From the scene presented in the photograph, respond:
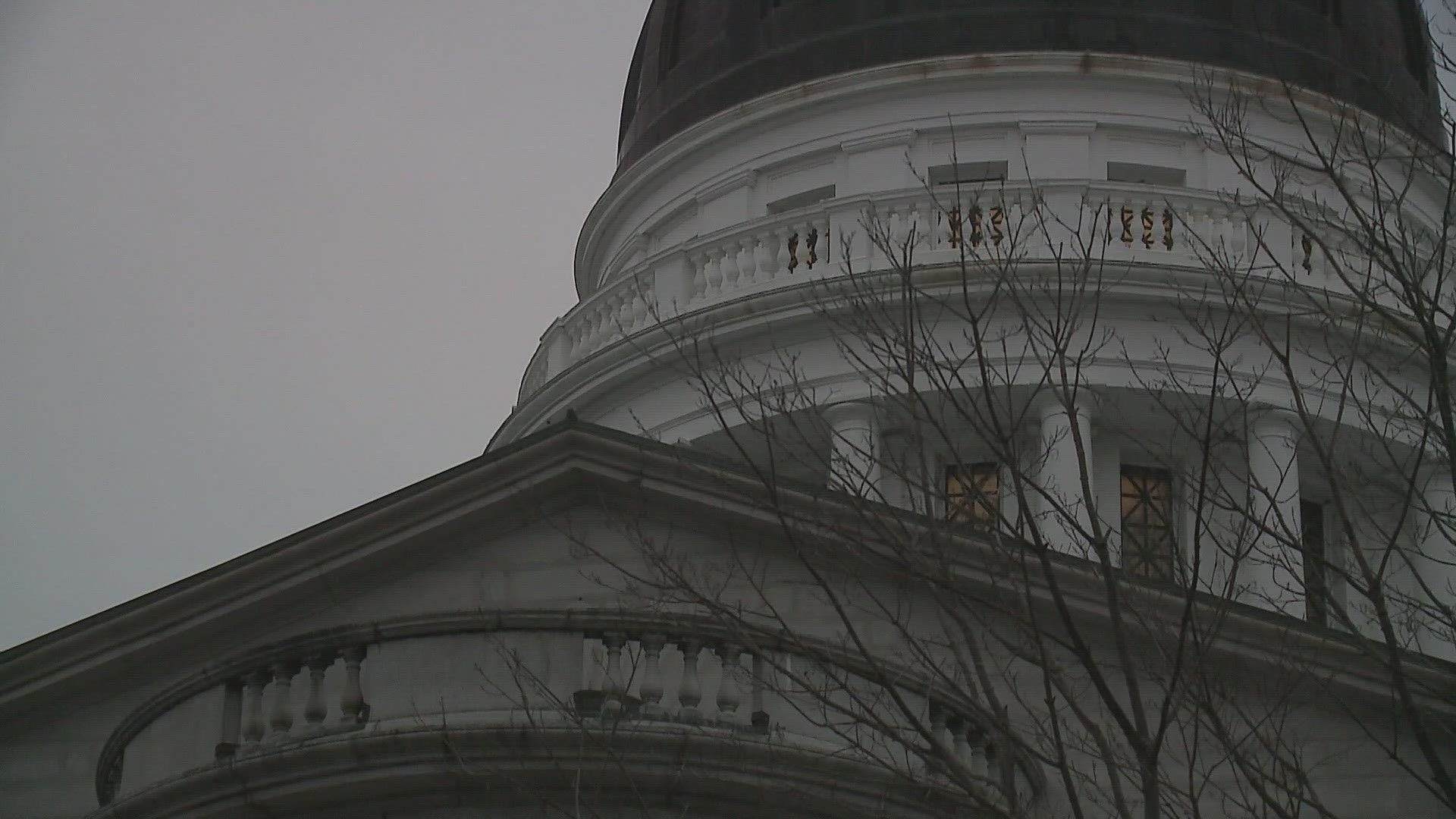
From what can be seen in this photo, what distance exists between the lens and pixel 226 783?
1557 centimetres

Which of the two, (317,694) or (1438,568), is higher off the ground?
(1438,568)

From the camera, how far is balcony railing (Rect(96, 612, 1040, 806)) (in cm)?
1516

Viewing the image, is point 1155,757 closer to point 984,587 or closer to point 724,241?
point 984,587

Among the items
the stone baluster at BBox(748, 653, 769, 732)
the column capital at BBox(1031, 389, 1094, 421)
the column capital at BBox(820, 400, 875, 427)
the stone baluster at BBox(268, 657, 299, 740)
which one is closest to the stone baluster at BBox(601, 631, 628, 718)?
the stone baluster at BBox(748, 653, 769, 732)

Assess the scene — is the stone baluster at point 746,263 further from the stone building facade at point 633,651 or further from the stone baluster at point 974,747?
the stone baluster at point 974,747

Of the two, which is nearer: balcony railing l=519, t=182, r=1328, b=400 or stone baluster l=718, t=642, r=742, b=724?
stone baluster l=718, t=642, r=742, b=724

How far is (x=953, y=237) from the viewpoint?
28469 millimetres

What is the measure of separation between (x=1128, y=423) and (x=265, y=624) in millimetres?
13710

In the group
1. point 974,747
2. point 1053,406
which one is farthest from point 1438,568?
point 974,747

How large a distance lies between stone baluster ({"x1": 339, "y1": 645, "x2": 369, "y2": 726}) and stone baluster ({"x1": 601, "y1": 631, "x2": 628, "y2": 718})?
63.2 inches

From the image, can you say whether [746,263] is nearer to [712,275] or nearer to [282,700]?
[712,275]

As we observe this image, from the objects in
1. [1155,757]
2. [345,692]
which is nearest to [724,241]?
[345,692]

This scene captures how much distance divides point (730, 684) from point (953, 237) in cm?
1399

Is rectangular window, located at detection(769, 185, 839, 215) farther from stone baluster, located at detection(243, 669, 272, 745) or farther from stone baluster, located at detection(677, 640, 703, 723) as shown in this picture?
stone baluster, located at detection(677, 640, 703, 723)
